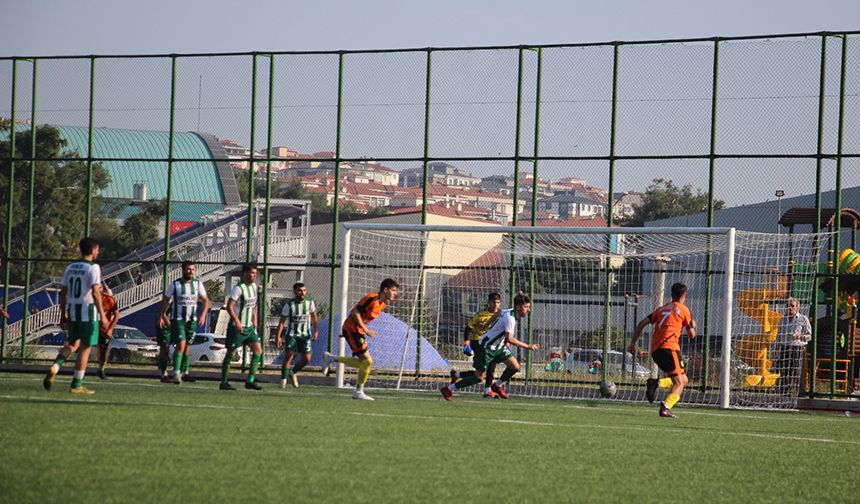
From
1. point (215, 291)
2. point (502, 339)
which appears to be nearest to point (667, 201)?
point (502, 339)

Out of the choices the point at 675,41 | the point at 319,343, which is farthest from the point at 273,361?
the point at 675,41

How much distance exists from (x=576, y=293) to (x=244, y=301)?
6.15 metres

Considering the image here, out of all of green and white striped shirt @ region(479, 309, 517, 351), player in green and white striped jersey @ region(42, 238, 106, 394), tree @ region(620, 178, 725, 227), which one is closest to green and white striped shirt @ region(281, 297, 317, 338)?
green and white striped shirt @ region(479, 309, 517, 351)

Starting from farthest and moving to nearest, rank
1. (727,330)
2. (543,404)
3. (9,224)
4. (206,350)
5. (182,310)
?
(206,350)
(9,224)
(182,310)
(727,330)
(543,404)

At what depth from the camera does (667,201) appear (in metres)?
28.3

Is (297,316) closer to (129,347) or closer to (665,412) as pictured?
(665,412)

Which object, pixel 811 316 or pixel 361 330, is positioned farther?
pixel 811 316

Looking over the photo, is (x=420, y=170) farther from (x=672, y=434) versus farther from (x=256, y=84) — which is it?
(x=672, y=434)

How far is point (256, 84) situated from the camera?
2289 centimetres

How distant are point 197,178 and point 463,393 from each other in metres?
40.0

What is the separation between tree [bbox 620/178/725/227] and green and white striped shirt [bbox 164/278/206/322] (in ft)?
26.8

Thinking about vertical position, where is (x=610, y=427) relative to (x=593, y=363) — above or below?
below

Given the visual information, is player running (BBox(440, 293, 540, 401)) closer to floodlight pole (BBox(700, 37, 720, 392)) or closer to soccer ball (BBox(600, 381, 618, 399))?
soccer ball (BBox(600, 381, 618, 399))

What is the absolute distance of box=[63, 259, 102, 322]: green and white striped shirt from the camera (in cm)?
1422
